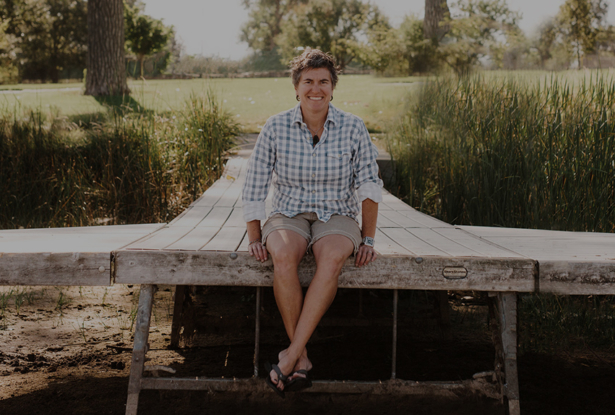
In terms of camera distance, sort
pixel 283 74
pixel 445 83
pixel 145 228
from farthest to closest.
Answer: pixel 283 74, pixel 445 83, pixel 145 228

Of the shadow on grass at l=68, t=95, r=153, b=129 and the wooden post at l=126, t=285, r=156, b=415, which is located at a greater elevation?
the shadow on grass at l=68, t=95, r=153, b=129

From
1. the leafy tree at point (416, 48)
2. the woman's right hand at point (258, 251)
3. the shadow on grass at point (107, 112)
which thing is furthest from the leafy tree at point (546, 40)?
the woman's right hand at point (258, 251)

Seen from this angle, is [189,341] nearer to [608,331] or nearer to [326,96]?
[326,96]

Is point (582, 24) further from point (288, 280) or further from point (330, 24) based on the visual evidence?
point (288, 280)

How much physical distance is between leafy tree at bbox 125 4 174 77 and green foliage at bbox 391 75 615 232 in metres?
21.6

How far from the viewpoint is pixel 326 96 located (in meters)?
2.35

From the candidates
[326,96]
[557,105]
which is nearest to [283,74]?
[557,105]

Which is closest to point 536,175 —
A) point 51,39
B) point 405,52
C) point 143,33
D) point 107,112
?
point 107,112

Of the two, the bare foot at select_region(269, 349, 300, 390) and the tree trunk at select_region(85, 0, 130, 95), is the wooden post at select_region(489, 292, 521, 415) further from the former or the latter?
the tree trunk at select_region(85, 0, 130, 95)

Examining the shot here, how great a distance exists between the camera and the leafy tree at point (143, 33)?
80.8ft

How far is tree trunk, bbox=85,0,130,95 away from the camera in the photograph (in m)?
10.3

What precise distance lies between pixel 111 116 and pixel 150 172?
3.37ft

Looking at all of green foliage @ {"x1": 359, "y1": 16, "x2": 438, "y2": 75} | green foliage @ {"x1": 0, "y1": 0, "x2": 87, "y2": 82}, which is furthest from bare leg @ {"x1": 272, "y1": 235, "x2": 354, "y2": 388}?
green foliage @ {"x1": 0, "y1": 0, "x2": 87, "y2": 82}

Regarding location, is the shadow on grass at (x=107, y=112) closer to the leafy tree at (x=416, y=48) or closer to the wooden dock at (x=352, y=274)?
the wooden dock at (x=352, y=274)
